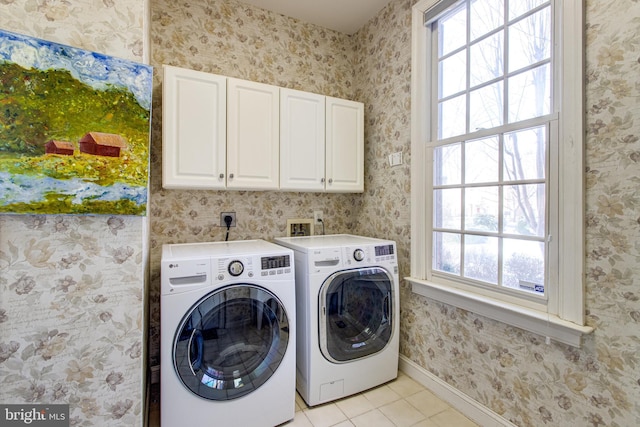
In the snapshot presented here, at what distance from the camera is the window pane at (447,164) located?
5.95 feet

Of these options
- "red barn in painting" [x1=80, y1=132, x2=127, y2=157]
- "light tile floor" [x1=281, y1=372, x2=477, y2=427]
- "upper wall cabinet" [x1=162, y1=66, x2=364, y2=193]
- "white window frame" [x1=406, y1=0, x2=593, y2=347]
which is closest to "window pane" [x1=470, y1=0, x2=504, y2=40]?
"white window frame" [x1=406, y1=0, x2=593, y2=347]

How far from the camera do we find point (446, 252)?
6.18ft

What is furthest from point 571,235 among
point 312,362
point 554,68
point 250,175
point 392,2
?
point 392,2

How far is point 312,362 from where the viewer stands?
1.70m

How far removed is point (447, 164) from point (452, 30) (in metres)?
0.86

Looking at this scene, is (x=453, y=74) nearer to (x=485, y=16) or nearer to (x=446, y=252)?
(x=485, y=16)

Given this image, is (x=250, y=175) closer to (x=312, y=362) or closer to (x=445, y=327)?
(x=312, y=362)

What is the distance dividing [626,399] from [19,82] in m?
2.54

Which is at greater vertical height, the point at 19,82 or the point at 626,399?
the point at 19,82

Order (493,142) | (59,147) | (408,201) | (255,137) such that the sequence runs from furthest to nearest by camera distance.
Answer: (408,201) < (255,137) < (493,142) < (59,147)

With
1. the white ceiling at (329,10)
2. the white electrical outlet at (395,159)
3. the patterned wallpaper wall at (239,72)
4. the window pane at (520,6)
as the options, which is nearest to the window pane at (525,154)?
the window pane at (520,6)

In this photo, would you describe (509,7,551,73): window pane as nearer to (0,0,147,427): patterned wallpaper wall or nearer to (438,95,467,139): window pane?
(438,95,467,139): window pane

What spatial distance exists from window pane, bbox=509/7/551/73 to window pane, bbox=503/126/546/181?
0.35m

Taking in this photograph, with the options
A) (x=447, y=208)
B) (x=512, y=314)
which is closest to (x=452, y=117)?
(x=447, y=208)
